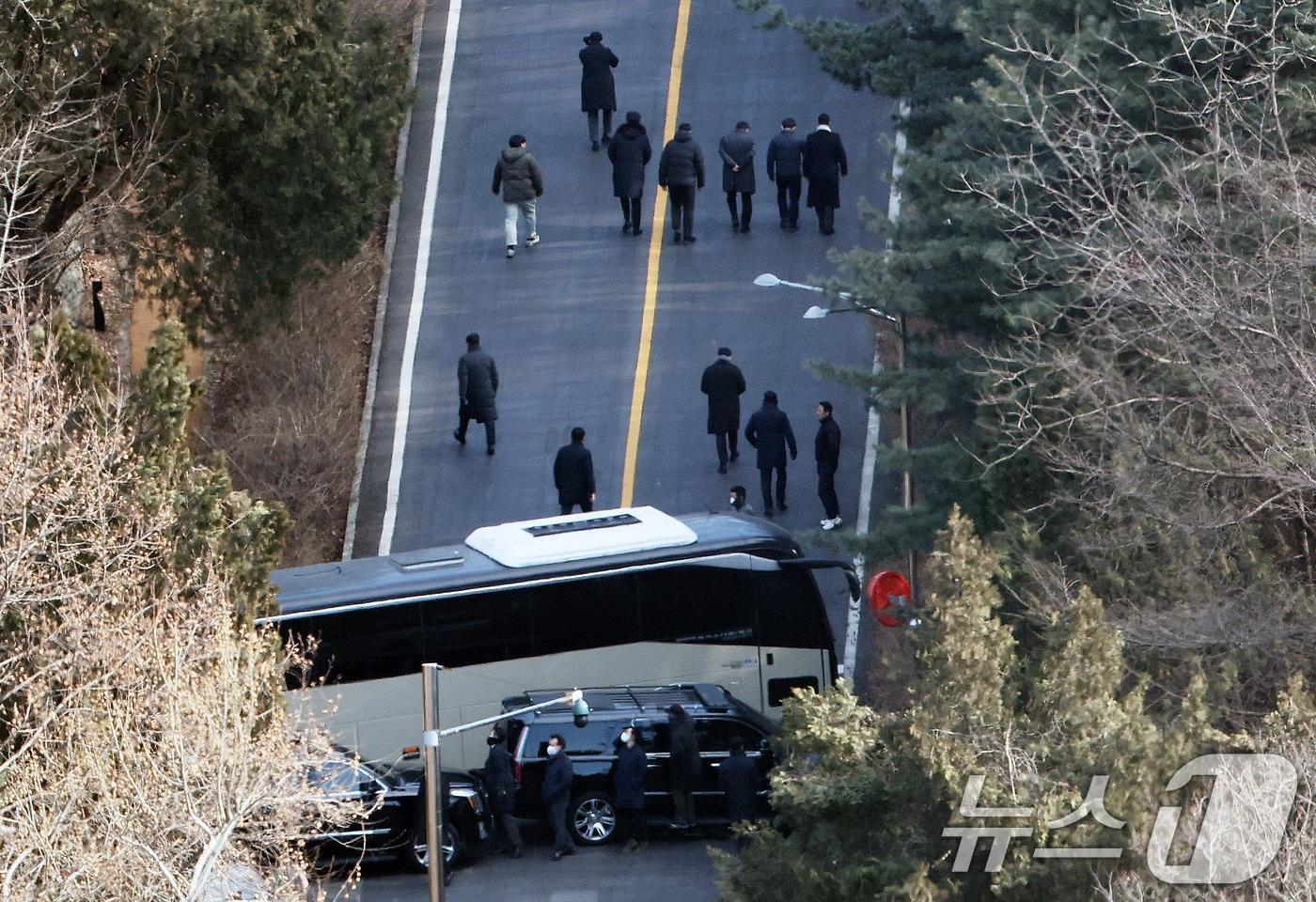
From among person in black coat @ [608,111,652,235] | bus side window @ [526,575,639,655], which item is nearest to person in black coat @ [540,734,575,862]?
bus side window @ [526,575,639,655]

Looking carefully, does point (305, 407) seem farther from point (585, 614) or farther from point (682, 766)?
point (682, 766)

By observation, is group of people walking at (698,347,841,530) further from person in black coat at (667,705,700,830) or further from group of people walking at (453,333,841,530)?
person in black coat at (667,705,700,830)

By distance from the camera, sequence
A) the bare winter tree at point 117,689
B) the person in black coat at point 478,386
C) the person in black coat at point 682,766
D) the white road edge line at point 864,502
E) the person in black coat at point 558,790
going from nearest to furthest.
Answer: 1. the bare winter tree at point 117,689
2. the person in black coat at point 558,790
3. the person in black coat at point 682,766
4. the white road edge line at point 864,502
5. the person in black coat at point 478,386

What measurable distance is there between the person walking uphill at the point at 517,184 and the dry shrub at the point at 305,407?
7.92 ft

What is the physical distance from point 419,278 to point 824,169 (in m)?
6.44

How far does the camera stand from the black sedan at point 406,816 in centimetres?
1995

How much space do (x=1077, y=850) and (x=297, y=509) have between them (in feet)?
53.0

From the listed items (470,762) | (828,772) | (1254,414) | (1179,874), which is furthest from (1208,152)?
(470,762)

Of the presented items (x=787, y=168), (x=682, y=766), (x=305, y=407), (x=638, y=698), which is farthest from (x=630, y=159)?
(x=682, y=766)

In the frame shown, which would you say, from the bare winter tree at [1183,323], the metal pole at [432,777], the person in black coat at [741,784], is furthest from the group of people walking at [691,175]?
the metal pole at [432,777]

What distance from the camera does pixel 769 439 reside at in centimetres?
2591

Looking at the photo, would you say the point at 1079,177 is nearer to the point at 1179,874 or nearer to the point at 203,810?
the point at 1179,874

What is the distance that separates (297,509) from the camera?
27.5m

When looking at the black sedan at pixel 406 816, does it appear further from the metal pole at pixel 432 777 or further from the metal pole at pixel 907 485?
the metal pole at pixel 907 485
